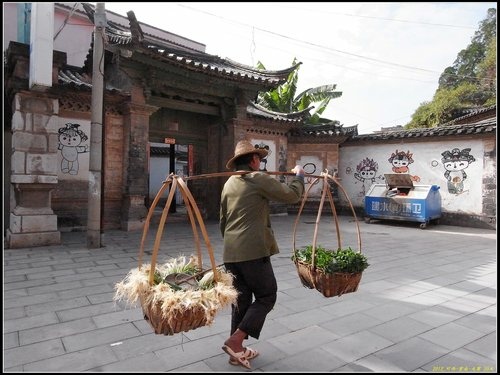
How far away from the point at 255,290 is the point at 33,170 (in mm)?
5888

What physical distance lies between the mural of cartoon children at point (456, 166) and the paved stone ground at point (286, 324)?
577 cm

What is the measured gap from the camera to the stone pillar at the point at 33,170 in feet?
21.9

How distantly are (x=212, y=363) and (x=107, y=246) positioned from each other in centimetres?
497

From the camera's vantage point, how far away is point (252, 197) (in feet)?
9.07

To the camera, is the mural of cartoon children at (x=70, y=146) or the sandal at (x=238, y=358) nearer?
the sandal at (x=238, y=358)

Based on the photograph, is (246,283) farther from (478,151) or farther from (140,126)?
(478,151)

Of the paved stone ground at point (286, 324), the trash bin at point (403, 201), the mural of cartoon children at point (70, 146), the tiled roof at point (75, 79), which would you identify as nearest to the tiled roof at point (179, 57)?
the tiled roof at point (75, 79)

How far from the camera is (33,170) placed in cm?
678

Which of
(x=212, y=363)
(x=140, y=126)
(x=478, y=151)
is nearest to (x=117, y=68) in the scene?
(x=140, y=126)

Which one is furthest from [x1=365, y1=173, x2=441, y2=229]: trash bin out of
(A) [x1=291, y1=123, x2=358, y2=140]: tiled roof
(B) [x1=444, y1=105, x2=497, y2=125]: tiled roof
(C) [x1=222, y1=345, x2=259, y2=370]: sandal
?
(C) [x1=222, y1=345, x2=259, y2=370]: sandal

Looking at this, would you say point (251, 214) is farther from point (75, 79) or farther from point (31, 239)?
point (75, 79)

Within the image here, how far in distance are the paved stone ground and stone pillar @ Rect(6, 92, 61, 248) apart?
0.63 m

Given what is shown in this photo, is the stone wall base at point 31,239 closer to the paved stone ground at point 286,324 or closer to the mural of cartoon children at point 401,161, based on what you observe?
the paved stone ground at point 286,324

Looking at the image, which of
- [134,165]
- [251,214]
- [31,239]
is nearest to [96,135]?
[134,165]
